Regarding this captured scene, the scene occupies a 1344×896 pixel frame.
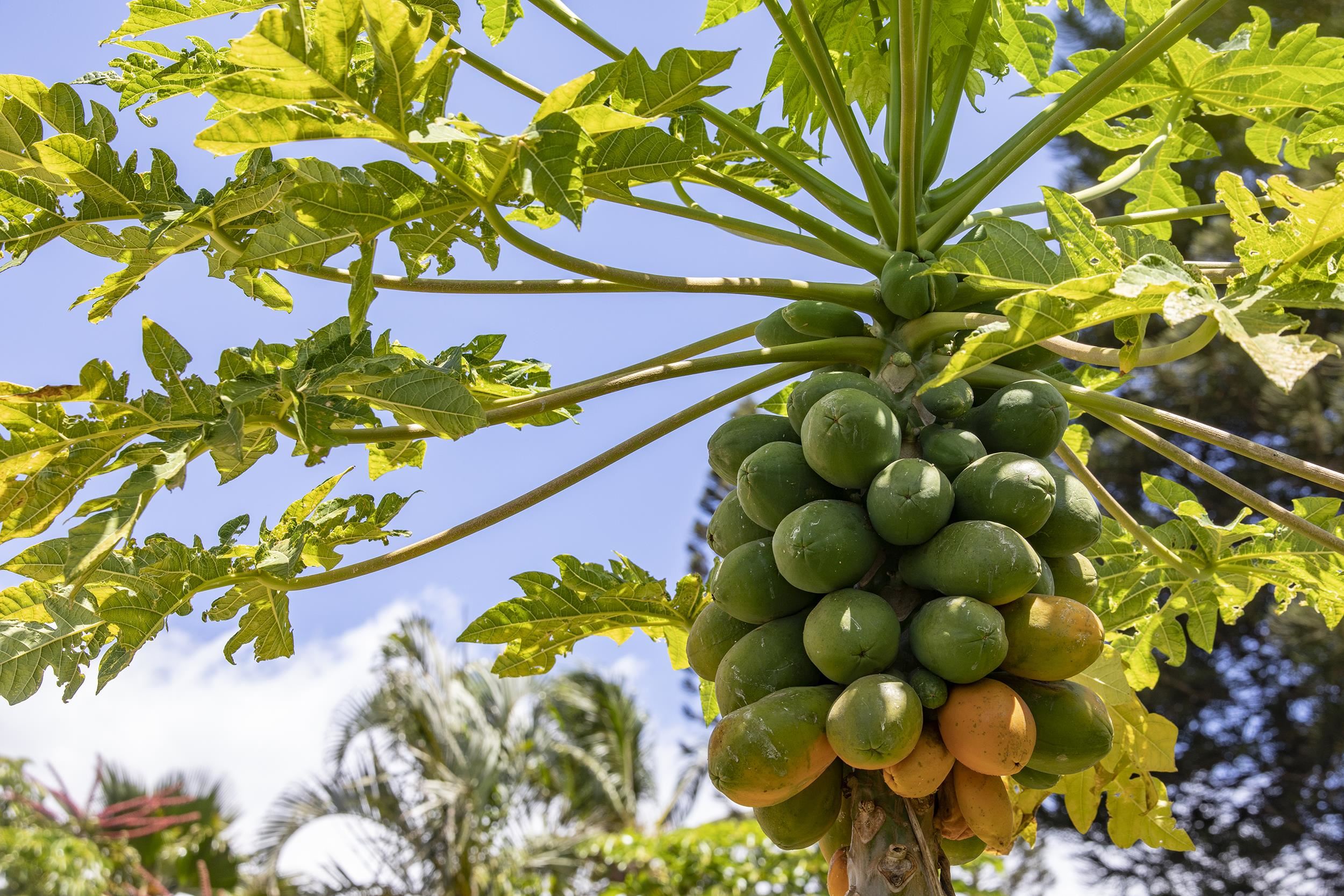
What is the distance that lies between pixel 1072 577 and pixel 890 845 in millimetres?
453

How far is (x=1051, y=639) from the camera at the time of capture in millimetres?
1292

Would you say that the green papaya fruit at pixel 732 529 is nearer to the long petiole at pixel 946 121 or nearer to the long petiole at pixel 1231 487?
the long petiole at pixel 1231 487

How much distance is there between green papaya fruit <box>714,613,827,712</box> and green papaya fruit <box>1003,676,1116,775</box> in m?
0.26

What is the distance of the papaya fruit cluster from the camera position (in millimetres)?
1245

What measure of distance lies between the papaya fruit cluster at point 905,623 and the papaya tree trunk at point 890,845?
0.12ft

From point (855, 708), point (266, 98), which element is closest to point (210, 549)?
point (266, 98)

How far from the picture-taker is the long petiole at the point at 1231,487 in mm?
1532

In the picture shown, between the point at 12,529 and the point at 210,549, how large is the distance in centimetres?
25

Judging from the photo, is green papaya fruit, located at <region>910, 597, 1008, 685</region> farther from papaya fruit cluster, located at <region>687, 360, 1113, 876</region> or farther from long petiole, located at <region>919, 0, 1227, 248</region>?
long petiole, located at <region>919, 0, 1227, 248</region>

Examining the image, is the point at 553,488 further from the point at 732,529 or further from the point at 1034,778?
the point at 1034,778

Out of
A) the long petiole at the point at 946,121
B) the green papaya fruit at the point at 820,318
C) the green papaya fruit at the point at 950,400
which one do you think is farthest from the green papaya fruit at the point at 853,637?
the long petiole at the point at 946,121

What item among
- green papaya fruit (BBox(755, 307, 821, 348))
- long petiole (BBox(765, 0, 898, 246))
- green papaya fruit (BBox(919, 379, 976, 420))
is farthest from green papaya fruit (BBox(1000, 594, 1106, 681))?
long petiole (BBox(765, 0, 898, 246))

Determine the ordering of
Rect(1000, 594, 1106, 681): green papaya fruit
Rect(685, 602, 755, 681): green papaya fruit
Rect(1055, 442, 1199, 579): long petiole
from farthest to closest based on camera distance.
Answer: Rect(1055, 442, 1199, 579): long petiole
Rect(685, 602, 755, 681): green papaya fruit
Rect(1000, 594, 1106, 681): green papaya fruit

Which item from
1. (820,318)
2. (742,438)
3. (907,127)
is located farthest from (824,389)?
(907,127)
